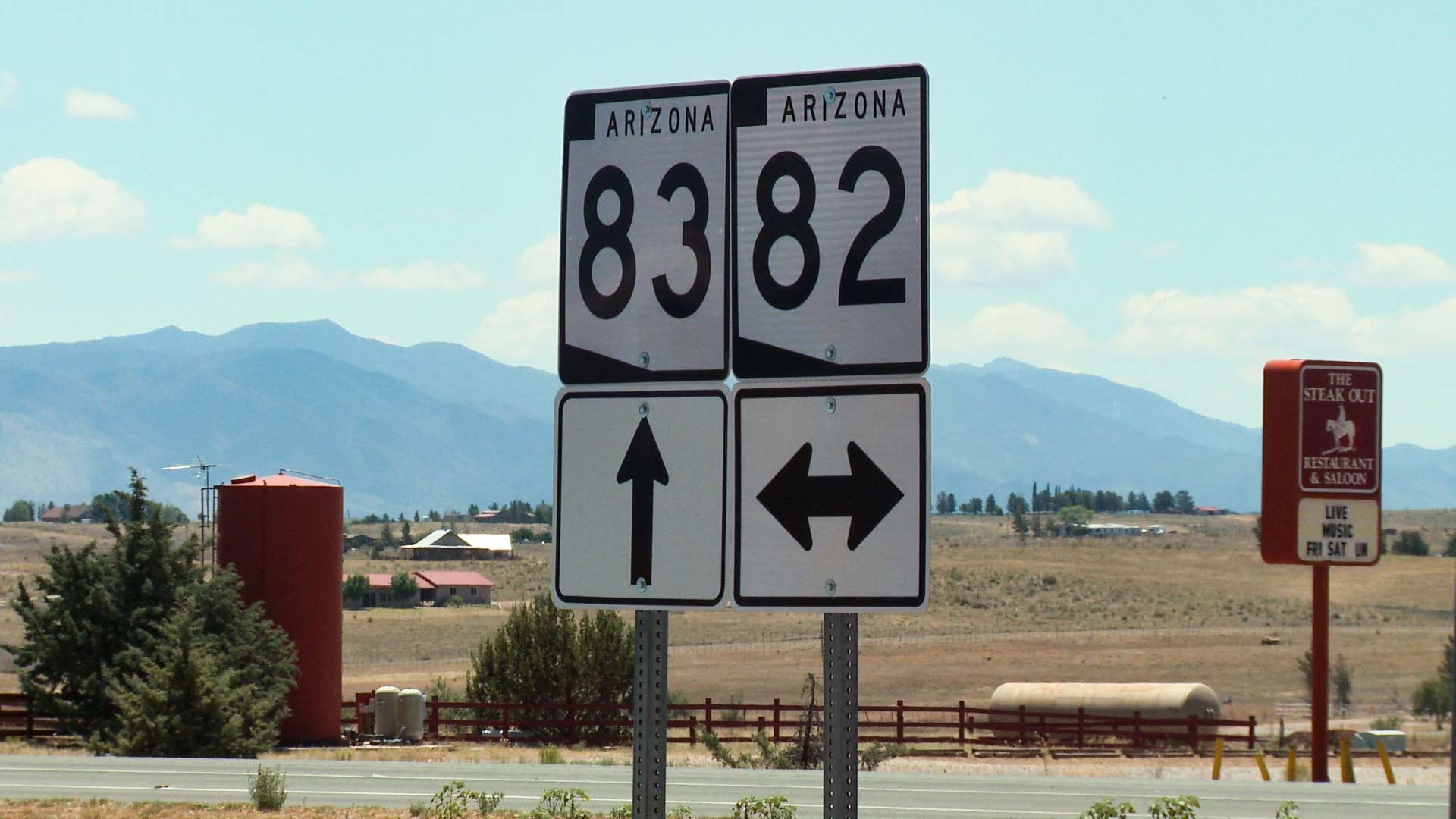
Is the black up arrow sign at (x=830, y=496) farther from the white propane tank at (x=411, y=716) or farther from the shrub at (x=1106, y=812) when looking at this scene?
the white propane tank at (x=411, y=716)

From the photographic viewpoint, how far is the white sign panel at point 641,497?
15.5 feet

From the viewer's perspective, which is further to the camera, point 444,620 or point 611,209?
point 444,620

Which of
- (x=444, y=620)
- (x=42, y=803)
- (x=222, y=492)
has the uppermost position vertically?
(x=222, y=492)

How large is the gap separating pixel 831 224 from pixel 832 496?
0.82m

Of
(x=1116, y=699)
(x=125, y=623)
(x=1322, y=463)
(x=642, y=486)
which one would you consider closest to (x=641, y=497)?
(x=642, y=486)

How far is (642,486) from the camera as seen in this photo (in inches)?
190

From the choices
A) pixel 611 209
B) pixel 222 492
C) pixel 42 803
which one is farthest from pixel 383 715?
pixel 611 209

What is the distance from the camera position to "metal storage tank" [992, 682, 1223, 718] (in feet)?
136

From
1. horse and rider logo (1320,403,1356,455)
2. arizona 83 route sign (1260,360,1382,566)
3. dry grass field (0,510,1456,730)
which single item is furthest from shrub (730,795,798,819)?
dry grass field (0,510,1456,730)

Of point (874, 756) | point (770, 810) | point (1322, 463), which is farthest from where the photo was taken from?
point (874, 756)

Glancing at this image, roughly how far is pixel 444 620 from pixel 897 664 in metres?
39.6

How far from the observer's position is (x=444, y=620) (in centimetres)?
9900

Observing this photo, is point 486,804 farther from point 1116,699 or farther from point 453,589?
point 453,589

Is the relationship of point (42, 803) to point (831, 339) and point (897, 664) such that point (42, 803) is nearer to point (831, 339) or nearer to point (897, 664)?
point (831, 339)
